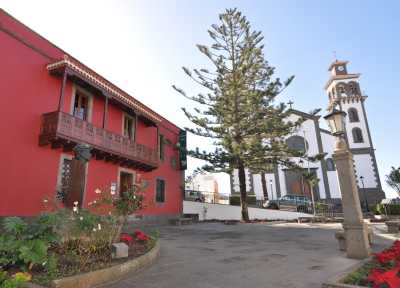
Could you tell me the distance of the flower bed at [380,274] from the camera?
7.66 feet

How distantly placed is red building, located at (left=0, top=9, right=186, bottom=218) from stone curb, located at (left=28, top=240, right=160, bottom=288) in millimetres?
2486

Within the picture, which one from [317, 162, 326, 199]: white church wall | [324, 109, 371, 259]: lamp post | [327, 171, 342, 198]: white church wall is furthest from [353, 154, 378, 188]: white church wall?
[324, 109, 371, 259]: lamp post

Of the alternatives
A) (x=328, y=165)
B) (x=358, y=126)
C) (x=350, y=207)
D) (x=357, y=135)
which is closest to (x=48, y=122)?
(x=350, y=207)

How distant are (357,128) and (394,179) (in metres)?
7.46

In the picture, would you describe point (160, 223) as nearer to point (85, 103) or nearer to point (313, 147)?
point (85, 103)

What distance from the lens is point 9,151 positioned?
8.46 m

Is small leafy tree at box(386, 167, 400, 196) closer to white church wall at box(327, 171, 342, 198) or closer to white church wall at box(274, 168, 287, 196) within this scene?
white church wall at box(327, 171, 342, 198)

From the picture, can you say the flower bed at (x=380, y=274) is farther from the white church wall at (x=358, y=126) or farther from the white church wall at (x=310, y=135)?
the white church wall at (x=358, y=126)

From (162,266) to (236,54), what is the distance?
16.7 m

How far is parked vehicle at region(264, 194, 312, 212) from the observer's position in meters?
24.4

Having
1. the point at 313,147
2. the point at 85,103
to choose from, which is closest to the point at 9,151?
the point at 85,103

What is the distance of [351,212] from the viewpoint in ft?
17.1

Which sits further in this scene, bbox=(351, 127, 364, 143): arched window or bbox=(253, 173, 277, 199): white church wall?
bbox=(351, 127, 364, 143): arched window

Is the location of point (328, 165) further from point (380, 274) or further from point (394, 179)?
point (380, 274)
